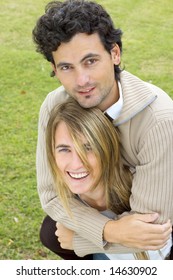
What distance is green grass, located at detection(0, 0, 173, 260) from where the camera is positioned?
3.99 m

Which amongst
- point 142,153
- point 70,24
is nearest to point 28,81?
point 70,24

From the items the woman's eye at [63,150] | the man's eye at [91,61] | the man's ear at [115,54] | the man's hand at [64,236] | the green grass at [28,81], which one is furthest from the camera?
the green grass at [28,81]

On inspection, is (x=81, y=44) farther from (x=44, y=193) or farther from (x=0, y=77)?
(x=0, y=77)

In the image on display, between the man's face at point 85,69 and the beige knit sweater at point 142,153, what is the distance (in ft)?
0.45

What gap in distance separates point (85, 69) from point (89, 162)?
0.49 metres

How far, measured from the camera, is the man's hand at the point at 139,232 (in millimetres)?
2660

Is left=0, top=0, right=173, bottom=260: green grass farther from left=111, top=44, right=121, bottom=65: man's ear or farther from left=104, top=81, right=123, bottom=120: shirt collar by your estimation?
left=111, top=44, right=121, bottom=65: man's ear

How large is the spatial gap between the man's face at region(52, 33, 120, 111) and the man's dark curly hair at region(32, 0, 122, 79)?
3 cm

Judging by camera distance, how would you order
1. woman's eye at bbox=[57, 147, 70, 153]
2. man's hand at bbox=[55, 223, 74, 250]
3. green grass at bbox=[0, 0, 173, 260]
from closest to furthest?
woman's eye at bbox=[57, 147, 70, 153] → man's hand at bbox=[55, 223, 74, 250] → green grass at bbox=[0, 0, 173, 260]

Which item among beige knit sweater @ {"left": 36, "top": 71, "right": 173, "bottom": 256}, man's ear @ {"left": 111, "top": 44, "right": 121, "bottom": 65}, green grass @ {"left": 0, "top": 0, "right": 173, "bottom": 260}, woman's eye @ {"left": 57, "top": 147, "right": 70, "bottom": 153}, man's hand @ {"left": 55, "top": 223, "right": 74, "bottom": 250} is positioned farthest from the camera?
green grass @ {"left": 0, "top": 0, "right": 173, "bottom": 260}

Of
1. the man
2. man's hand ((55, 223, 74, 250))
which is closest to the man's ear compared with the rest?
the man

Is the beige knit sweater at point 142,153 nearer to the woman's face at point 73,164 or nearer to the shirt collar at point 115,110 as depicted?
the shirt collar at point 115,110

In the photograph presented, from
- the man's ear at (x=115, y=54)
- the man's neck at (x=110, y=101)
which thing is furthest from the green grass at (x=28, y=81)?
the man's ear at (x=115, y=54)

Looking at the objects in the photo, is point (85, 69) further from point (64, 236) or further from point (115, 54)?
point (64, 236)
